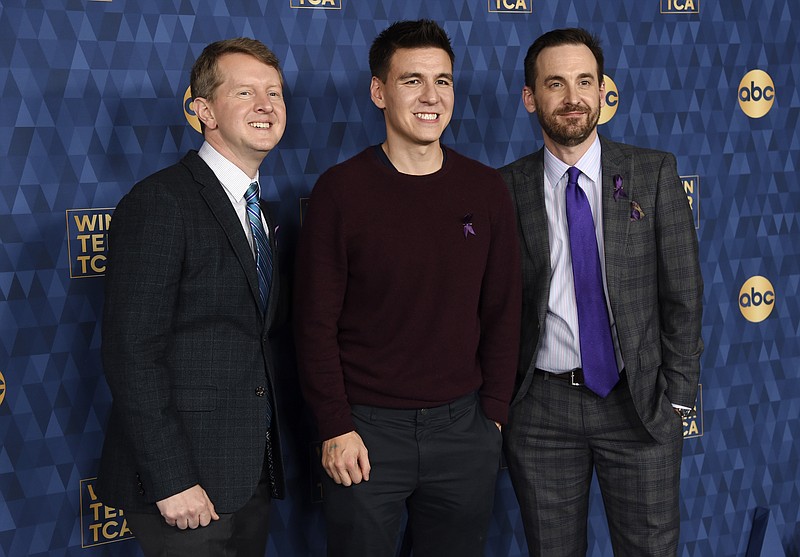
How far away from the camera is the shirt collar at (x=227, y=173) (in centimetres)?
179

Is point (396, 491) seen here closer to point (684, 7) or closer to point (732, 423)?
point (732, 423)

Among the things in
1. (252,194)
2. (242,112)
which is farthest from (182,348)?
(242,112)

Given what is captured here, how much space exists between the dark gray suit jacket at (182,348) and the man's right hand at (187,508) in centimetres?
2

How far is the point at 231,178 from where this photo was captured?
1.79 meters

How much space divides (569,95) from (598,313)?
525mm

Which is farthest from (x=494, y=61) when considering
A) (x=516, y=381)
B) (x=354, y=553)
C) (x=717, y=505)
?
(x=717, y=505)

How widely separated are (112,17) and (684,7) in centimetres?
170

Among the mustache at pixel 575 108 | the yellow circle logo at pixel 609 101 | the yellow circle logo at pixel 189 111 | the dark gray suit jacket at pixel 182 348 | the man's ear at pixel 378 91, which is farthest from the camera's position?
the yellow circle logo at pixel 609 101

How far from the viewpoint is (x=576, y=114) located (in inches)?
80.3

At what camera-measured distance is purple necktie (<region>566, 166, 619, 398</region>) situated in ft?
6.66

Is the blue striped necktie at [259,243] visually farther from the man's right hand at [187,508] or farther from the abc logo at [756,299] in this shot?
the abc logo at [756,299]

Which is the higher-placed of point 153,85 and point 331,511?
point 153,85

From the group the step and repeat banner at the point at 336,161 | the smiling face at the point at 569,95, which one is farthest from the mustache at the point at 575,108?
the step and repeat banner at the point at 336,161

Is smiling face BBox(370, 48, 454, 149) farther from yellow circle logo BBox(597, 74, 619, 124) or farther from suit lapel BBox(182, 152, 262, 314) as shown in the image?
yellow circle logo BBox(597, 74, 619, 124)
